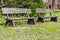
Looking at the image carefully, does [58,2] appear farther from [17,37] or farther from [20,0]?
[17,37]

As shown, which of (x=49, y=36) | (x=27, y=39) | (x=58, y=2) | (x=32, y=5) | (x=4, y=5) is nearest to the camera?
(x=27, y=39)

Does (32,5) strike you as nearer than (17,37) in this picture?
No

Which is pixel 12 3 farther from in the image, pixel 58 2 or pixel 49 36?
pixel 58 2

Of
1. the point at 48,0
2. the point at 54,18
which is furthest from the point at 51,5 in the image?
the point at 54,18

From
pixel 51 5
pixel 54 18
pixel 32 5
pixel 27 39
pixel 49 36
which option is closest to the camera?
pixel 27 39

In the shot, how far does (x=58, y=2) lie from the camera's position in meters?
31.5

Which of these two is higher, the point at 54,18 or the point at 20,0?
the point at 20,0

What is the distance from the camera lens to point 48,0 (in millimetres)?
29969

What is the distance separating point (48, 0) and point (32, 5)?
13.3 m

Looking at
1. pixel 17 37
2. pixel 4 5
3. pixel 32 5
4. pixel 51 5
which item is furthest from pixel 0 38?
pixel 51 5

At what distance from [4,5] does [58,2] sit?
14.4m

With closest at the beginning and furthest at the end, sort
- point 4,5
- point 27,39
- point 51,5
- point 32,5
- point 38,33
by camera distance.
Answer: point 27,39, point 38,33, point 32,5, point 4,5, point 51,5

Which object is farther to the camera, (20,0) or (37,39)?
(20,0)

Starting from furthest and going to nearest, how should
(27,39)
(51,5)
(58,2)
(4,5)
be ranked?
(58,2)
(51,5)
(4,5)
(27,39)
